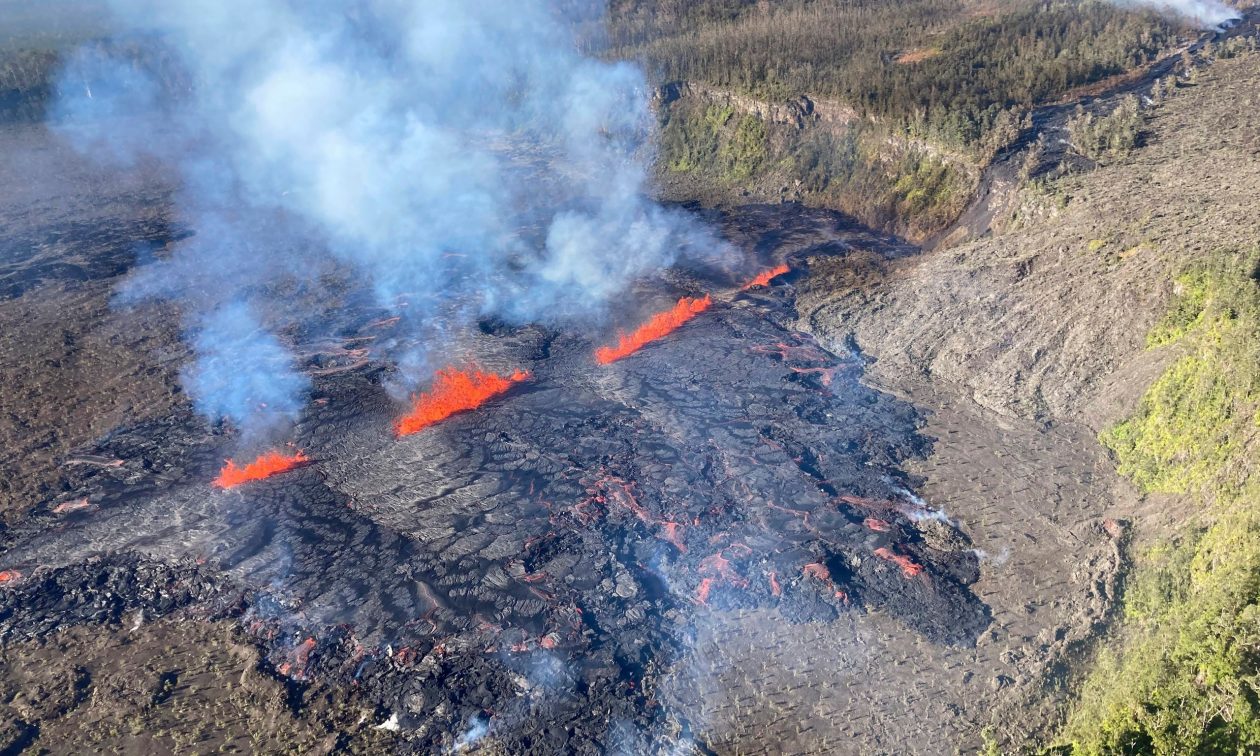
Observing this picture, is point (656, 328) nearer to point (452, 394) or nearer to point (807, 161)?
point (452, 394)

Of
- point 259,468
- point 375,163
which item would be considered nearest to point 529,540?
point 259,468

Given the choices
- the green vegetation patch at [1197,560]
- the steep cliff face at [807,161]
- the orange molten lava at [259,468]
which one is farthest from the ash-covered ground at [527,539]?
the steep cliff face at [807,161]

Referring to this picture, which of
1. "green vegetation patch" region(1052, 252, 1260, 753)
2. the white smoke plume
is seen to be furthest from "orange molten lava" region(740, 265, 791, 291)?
the white smoke plume

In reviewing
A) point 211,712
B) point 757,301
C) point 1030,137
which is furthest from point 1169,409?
point 211,712

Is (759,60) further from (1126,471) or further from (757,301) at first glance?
(1126,471)

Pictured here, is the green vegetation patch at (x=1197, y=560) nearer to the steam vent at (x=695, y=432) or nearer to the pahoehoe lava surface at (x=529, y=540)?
the steam vent at (x=695, y=432)

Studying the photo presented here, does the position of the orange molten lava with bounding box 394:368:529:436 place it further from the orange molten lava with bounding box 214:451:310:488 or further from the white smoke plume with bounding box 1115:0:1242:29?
the white smoke plume with bounding box 1115:0:1242:29
